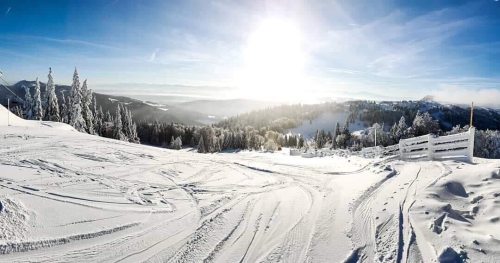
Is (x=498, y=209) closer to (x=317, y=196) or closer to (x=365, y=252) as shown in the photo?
(x=365, y=252)

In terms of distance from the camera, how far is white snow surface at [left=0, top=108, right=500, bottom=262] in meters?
5.04

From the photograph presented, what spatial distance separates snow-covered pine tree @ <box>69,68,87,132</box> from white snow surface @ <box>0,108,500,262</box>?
129 feet

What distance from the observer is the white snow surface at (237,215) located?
5.04 meters

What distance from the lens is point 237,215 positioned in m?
6.87

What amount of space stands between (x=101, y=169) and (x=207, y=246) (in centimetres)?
596

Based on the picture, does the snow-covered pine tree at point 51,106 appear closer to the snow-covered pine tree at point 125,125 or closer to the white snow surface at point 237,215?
the snow-covered pine tree at point 125,125

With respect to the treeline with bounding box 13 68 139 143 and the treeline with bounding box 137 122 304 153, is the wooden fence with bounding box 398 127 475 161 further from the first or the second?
the treeline with bounding box 137 122 304 153

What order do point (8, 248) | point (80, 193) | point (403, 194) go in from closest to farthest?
point (8, 248) → point (80, 193) → point (403, 194)

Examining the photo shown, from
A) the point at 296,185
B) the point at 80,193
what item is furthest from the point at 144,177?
the point at 296,185

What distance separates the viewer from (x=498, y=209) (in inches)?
241

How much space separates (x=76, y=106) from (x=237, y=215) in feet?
155

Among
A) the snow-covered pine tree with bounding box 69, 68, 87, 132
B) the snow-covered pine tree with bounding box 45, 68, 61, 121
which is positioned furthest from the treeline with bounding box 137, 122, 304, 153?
the snow-covered pine tree with bounding box 69, 68, 87, 132

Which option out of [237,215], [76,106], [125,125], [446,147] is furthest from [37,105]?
[446,147]

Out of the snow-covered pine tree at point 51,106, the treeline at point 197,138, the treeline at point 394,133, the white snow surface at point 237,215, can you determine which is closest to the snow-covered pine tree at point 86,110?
the snow-covered pine tree at point 51,106
